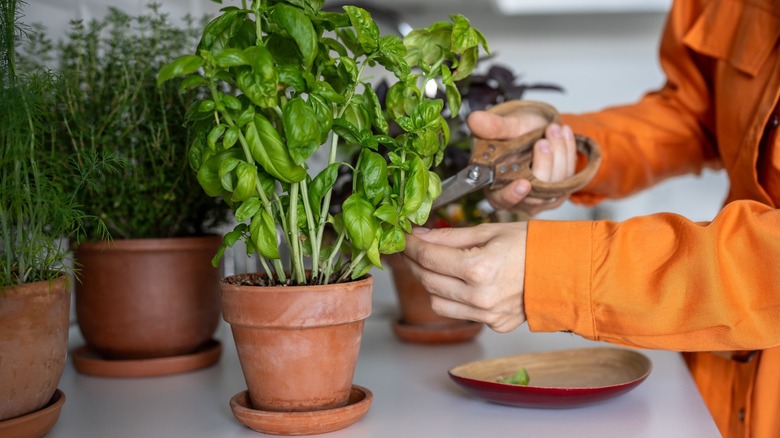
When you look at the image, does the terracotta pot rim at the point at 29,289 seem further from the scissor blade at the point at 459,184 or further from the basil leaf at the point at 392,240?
the scissor blade at the point at 459,184

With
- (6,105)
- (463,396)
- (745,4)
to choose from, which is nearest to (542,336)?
(463,396)

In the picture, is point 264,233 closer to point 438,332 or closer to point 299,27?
point 299,27

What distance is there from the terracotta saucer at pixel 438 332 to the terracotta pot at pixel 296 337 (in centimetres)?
42

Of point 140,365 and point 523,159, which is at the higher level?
point 523,159

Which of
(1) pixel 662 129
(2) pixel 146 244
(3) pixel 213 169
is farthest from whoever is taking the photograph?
(1) pixel 662 129

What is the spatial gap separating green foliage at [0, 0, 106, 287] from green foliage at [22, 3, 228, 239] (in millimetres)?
156

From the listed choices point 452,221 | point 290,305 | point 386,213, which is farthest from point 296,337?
point 452,221

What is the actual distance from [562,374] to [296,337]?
0.40 metres

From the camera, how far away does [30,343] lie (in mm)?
627

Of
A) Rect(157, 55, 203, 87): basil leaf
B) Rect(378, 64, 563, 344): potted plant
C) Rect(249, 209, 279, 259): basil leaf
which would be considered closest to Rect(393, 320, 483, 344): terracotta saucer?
Rect(378, 64, 563, 344): potted plant

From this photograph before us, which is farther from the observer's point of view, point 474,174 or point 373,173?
point 474,174

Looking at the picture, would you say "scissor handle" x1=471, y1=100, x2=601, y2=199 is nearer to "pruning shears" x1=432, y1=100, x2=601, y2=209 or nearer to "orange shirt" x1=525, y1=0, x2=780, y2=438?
"pruning shears" x1=432, y1=100, x2=601, y2=209

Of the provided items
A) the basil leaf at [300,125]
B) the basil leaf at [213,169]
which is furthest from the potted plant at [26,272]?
the basil leaf at [300,125]

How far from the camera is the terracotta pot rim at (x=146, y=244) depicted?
0.86 meters
